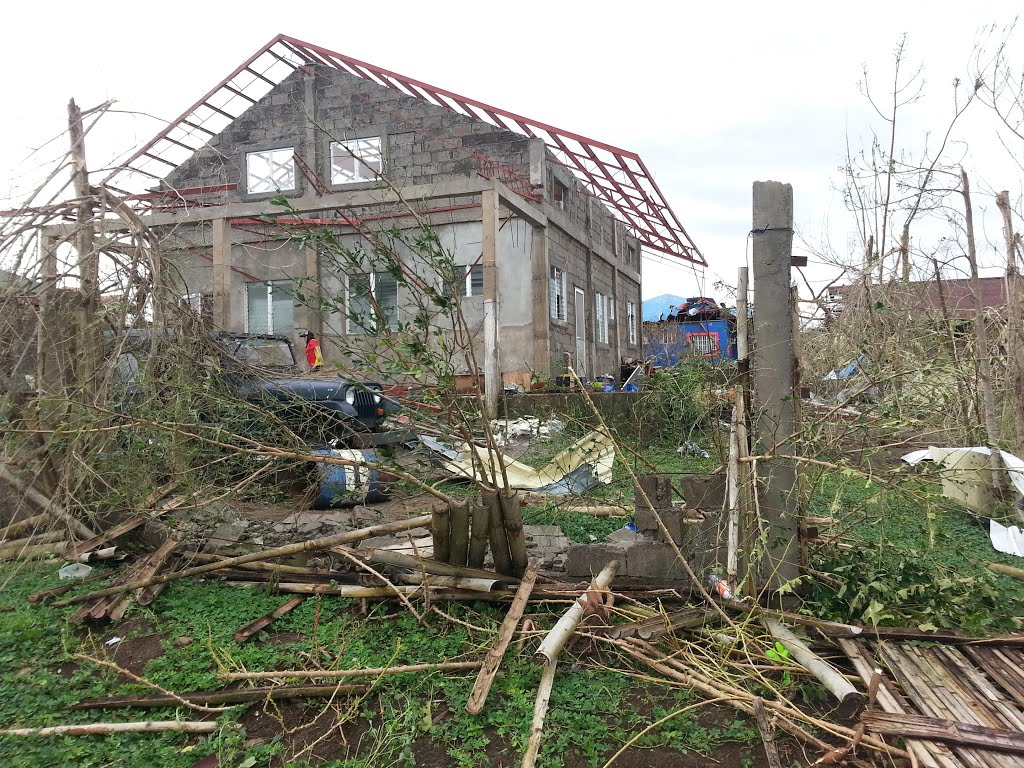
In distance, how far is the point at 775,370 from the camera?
419 centimetres

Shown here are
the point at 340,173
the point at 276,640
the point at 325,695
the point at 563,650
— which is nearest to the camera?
the point at 325,695

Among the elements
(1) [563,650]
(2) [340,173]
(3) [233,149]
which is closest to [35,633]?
(1) [563,650]

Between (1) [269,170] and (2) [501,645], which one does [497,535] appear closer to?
(2) [501,645]

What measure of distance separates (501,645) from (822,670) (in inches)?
62.8

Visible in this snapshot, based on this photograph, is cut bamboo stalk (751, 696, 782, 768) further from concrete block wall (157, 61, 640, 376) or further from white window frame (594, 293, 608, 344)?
white window frame (594, 293, 608, 344)

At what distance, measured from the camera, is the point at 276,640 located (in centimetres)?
419

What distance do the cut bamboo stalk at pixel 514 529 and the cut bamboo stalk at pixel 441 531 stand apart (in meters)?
0.35

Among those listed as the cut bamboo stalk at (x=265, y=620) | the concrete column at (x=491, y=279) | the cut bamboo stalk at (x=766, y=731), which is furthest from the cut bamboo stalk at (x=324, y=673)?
the concrete column at (x=491, y=279)

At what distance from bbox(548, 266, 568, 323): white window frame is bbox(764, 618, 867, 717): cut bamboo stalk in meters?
12.7

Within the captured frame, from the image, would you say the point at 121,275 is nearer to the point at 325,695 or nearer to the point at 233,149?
the point at 325,695

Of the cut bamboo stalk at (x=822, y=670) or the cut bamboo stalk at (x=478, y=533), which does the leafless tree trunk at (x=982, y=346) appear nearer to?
the cut bamboo stalk at (x=822, y=670)

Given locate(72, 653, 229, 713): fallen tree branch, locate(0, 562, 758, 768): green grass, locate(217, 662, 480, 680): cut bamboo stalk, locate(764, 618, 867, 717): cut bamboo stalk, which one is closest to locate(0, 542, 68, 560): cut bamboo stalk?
locate(0, 562, 758, 768): green grass

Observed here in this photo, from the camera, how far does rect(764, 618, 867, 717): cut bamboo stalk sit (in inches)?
127

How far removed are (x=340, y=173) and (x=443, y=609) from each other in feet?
45.8
